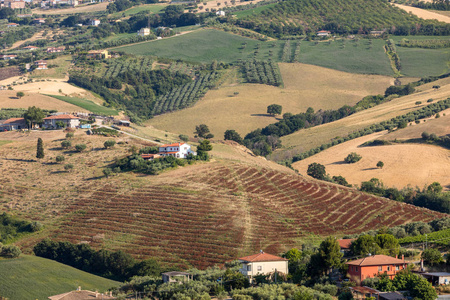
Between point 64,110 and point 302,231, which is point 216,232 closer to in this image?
point 302,231

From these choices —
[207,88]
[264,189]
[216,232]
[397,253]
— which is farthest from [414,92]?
[397,253]

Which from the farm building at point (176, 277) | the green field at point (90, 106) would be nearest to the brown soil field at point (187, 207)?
the farm building at point (176, 277)

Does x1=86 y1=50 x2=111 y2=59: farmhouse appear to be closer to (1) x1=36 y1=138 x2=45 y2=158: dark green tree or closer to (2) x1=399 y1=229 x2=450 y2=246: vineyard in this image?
(1) x1=36 y1=138 x2=45 y2=158: dark green tree

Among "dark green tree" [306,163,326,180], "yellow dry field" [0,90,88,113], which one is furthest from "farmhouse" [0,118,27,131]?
"dark green tree" [306,163,326,180]

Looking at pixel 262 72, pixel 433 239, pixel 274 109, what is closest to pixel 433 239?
pixel 433 239

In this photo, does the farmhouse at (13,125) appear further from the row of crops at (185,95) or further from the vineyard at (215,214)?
the row of crops at (185,95)
